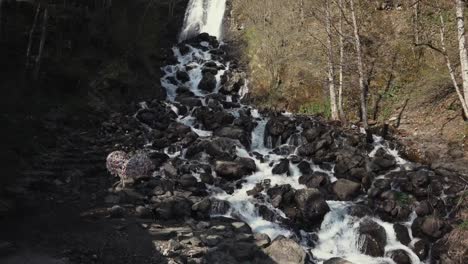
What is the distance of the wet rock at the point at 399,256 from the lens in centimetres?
1373

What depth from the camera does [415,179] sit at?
1680 centimetres

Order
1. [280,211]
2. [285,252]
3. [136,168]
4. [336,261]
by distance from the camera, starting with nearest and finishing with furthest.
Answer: [336,261], [285,252], [280,211], [136,168]

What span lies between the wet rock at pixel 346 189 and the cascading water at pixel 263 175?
0.36m

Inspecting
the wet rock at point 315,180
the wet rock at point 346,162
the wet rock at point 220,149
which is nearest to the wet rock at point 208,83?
the wet rock at point 220,149

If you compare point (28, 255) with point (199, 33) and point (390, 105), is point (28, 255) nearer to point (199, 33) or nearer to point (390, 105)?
point (390, 105)

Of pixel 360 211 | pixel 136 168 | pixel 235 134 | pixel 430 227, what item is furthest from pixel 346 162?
pixel 136 168

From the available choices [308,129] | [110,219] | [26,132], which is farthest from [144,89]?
[110,219]

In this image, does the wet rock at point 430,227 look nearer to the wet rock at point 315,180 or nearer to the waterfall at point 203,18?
the wet rock at point 315,180

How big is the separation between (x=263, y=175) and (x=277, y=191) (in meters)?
2.30

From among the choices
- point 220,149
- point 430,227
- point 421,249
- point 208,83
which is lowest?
point 421,249

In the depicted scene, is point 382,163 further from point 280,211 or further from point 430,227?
point 280,211

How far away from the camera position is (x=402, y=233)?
583 inches

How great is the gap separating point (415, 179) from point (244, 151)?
8376 millimetres

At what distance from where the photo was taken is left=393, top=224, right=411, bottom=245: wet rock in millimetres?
14647
